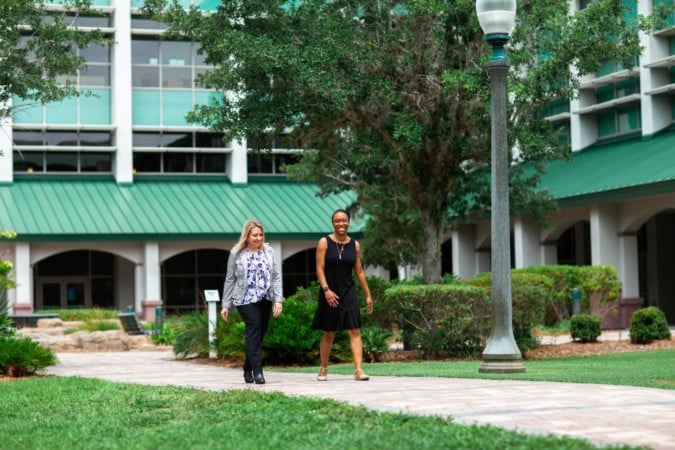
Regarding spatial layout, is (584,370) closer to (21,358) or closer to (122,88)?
(21,358)

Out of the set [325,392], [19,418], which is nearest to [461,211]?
[325,392]

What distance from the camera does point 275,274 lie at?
13.3 meters

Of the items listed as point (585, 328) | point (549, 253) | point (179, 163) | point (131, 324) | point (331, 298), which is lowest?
point (585, 328)

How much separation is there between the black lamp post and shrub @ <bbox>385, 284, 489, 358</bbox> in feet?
14.8

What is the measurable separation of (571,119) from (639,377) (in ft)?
82.4

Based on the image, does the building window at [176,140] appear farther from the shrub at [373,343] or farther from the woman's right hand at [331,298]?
the woman's right hand at [331,298]

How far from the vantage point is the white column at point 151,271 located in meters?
42.1

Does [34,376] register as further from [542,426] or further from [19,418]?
[542,426]

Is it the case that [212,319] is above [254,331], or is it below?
above

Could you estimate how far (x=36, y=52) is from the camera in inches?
743

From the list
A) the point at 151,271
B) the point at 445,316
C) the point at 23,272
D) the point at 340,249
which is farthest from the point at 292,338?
the point at 151,271

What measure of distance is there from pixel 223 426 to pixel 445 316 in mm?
9847

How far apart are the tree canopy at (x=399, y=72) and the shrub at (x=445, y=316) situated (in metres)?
2.46

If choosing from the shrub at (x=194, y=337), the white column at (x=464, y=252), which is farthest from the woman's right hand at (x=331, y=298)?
the white column at (x=464, y=252)
